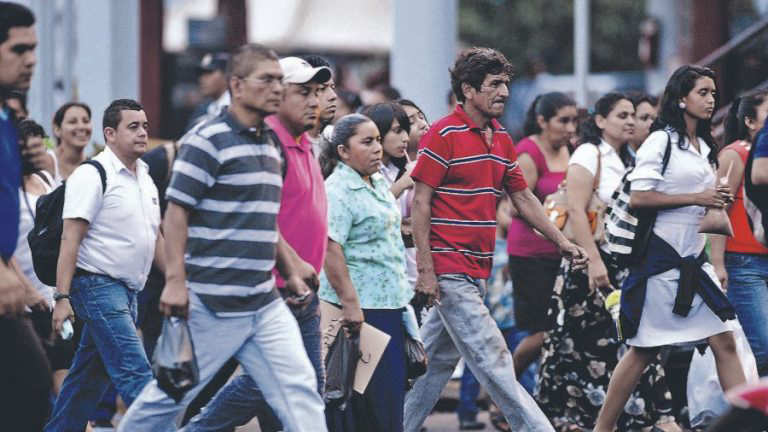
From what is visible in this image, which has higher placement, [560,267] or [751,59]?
[751,59]

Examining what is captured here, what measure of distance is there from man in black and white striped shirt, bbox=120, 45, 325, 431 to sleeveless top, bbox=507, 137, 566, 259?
3.89 m

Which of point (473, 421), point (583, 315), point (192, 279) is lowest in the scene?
point (473, 421)

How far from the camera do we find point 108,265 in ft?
25.4

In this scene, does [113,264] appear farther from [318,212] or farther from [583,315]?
[583,315]

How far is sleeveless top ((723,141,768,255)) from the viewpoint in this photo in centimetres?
858

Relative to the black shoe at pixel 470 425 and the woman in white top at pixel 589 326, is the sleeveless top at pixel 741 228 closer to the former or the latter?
the woman in white top at pixel 589 326

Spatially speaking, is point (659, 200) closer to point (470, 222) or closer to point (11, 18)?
point (470, 222)

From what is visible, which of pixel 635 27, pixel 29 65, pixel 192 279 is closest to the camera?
pixel 29 65

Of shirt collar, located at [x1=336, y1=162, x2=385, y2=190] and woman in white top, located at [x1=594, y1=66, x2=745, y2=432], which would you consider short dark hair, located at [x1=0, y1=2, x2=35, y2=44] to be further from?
woman in white top, located at [x1=594, y1=66, x2=745, y2=432]

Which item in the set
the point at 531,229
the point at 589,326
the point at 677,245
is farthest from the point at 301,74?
the point at 531,229

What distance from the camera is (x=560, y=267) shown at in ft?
32.0

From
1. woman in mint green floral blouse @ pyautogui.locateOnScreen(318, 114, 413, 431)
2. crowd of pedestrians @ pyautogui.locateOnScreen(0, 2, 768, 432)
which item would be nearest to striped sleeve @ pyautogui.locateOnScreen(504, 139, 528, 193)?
crowd of pedestrians @ pyautogui.locateOnScreen(0, 2, 768, 432)

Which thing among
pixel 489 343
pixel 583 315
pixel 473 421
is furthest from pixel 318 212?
pixel 473 421

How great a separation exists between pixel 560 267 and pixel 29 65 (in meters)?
4.82
